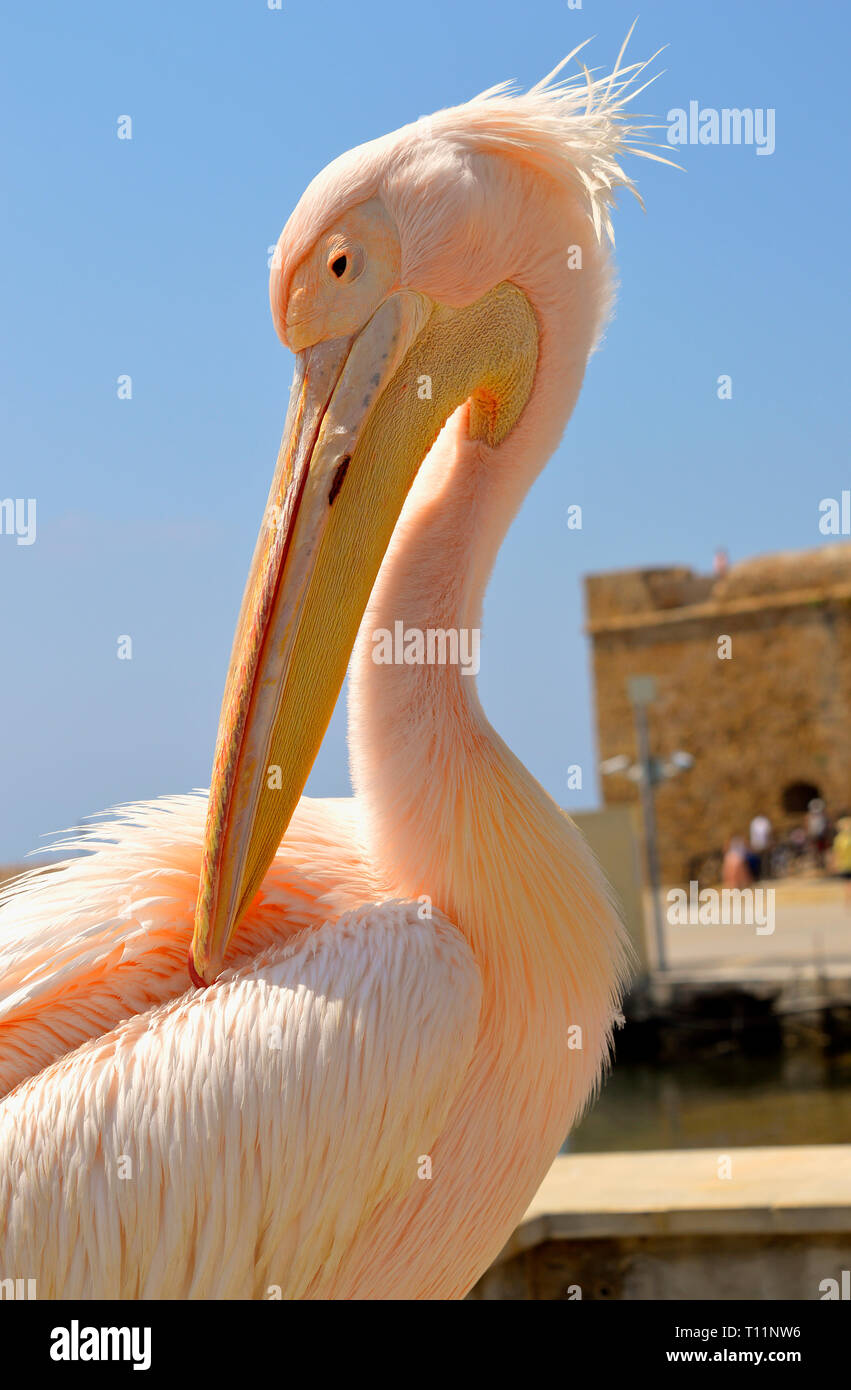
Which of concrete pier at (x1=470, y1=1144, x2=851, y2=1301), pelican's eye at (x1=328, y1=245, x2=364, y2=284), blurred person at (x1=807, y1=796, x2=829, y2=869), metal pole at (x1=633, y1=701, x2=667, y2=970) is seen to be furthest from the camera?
blurred person at (x1=807, y1=796, x2=829, y2=869)

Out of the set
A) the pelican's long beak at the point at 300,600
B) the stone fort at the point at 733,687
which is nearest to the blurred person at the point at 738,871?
the stone fort at the point at 733,687

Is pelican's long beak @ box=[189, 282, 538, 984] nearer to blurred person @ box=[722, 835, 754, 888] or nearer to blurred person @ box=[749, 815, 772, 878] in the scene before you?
blurred person @ box=[722, 835, 754, 888]

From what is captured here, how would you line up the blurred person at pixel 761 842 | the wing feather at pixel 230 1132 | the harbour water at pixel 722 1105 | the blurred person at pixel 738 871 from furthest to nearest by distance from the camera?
the blurred person at pixel 761 842, the blurred person at pixel 738 871, the harbour water at pixel 722 1105, the wing feather at pixel 230 1132

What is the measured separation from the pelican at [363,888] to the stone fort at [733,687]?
2861cm

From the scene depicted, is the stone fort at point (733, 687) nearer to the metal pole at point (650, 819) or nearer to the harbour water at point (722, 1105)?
the metal pole at point (650, 819)

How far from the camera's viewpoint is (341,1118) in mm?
1982

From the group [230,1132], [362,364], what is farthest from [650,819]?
[230,1132]

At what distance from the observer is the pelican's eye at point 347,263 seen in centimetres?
221

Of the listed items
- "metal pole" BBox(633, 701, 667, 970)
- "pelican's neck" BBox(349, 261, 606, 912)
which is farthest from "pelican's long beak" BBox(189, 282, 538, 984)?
"metal pole" BBox(633, 701, 667, 970)

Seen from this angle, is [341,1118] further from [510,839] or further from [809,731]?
[809,731]

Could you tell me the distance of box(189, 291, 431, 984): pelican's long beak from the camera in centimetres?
207

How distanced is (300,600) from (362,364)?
0.41 m

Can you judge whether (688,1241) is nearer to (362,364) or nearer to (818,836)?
(362,364)
